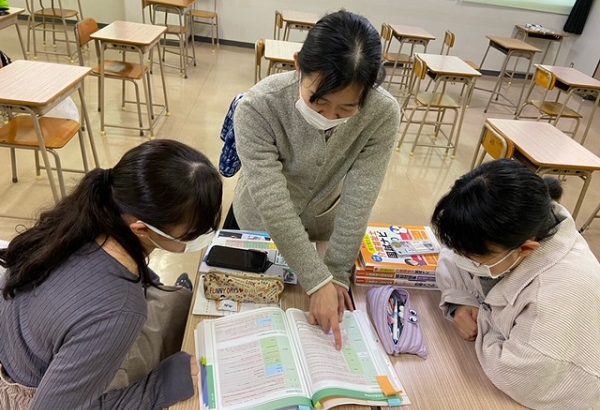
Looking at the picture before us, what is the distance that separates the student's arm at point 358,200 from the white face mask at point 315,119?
14 centimetres

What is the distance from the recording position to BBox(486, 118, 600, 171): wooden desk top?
250 centimetres

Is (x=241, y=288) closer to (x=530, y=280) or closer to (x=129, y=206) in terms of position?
(x=129, y=206)

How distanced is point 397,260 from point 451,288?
0.17m

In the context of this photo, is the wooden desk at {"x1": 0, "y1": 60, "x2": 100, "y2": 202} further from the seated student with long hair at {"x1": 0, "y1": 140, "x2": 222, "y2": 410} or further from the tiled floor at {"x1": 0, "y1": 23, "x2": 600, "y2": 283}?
the seated student with long hair at {"x1": 0, "y1": 140, "x2": 222, "y2": 410}

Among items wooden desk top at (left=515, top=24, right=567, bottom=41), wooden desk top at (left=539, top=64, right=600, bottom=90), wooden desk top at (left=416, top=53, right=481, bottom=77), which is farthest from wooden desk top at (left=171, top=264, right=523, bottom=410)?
wooden desk top at (left=515, top=24, right=567, bottom=41)

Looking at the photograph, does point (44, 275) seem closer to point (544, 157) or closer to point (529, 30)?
point (544, 157)

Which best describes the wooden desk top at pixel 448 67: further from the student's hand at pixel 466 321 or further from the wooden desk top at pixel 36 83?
the student's hand at pixel 466 321

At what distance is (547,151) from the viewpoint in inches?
102

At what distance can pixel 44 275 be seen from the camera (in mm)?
840

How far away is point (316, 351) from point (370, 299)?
0.25 m

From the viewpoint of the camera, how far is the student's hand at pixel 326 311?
1.03 meters

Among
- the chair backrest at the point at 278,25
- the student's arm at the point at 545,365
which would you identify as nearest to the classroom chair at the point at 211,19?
the chair backrest at the point at 278,25

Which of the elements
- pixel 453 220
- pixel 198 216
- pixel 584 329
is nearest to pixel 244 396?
pixel 198 216

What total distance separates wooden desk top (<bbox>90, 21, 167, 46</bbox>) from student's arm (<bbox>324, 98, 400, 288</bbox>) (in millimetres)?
2673
